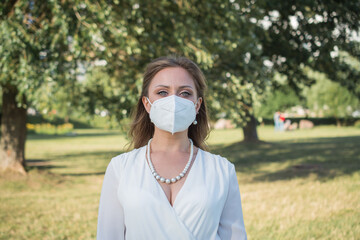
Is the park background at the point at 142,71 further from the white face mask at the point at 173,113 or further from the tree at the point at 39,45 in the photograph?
the white face mask at the point at 173,113

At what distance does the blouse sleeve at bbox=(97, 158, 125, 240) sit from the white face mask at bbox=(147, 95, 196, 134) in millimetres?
407

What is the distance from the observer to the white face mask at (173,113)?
7.13 ft

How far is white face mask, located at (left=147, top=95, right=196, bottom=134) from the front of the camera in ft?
7.13

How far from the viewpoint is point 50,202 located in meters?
8.67

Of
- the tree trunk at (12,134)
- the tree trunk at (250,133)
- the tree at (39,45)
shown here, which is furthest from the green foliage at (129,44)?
the tree trunk at (250,133)

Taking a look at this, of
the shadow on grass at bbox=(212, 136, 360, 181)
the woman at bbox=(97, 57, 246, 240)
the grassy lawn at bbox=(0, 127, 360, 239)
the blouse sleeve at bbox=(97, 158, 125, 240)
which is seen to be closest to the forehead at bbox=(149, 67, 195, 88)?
the woman at bbox=(97, 57, 246, 240)

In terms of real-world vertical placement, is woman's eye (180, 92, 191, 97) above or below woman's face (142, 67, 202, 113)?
below

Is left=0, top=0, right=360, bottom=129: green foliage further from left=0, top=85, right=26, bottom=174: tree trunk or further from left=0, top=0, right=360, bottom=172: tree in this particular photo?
left=0, top=85, right=26, bottom=174: tree trunk

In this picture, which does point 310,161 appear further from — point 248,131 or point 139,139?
point 139,139

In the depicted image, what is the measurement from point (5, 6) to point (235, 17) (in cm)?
478

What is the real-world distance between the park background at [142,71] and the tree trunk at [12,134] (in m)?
0.03

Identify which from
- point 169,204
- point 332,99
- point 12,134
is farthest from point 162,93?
point 332,99

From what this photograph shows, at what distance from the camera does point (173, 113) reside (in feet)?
7.06

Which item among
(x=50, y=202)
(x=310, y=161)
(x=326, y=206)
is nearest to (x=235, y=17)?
Answer: (x=326, y=206)
